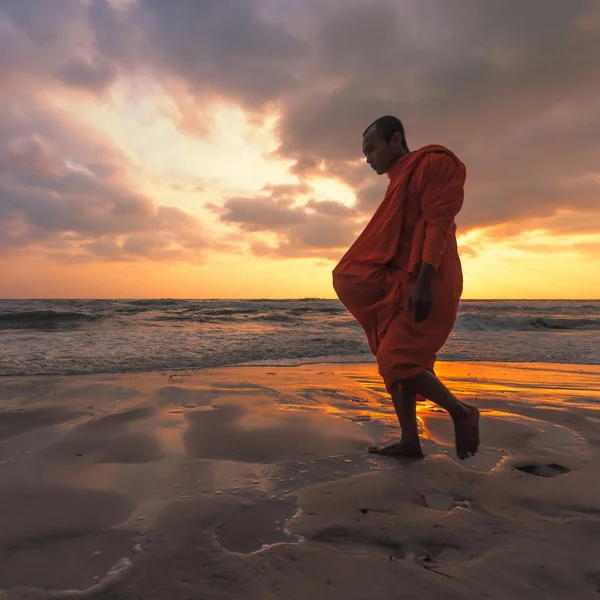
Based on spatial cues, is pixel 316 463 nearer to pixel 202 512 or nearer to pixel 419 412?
pixel 202 512

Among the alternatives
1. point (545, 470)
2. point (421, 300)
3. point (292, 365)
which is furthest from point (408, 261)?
point (292, 365)

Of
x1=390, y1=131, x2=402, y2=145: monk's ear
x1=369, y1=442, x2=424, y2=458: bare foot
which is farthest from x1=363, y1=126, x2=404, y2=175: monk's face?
x1=369, y1=442, x2=424, y2=458: bare foot

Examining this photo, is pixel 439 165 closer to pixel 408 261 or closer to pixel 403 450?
pixel 408 261

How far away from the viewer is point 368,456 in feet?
7.78

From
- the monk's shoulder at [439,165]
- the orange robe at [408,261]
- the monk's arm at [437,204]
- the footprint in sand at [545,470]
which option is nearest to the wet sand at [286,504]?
the footprint in sand at [545,470]

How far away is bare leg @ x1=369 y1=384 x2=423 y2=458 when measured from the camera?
2371 millimetres

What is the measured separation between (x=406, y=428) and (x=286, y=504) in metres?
0.94

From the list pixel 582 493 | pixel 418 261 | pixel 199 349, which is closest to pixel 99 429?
pixel 418 261

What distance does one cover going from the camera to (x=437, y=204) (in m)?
2.14

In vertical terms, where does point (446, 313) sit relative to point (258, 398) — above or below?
above

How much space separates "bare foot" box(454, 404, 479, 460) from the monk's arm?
73 cm

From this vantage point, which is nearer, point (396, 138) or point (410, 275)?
point (410, 275)

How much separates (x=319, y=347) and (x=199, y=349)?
242 centimetres

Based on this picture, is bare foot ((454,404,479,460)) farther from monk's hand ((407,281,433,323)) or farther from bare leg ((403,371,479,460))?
monk's hand ((407,281,433,323))
